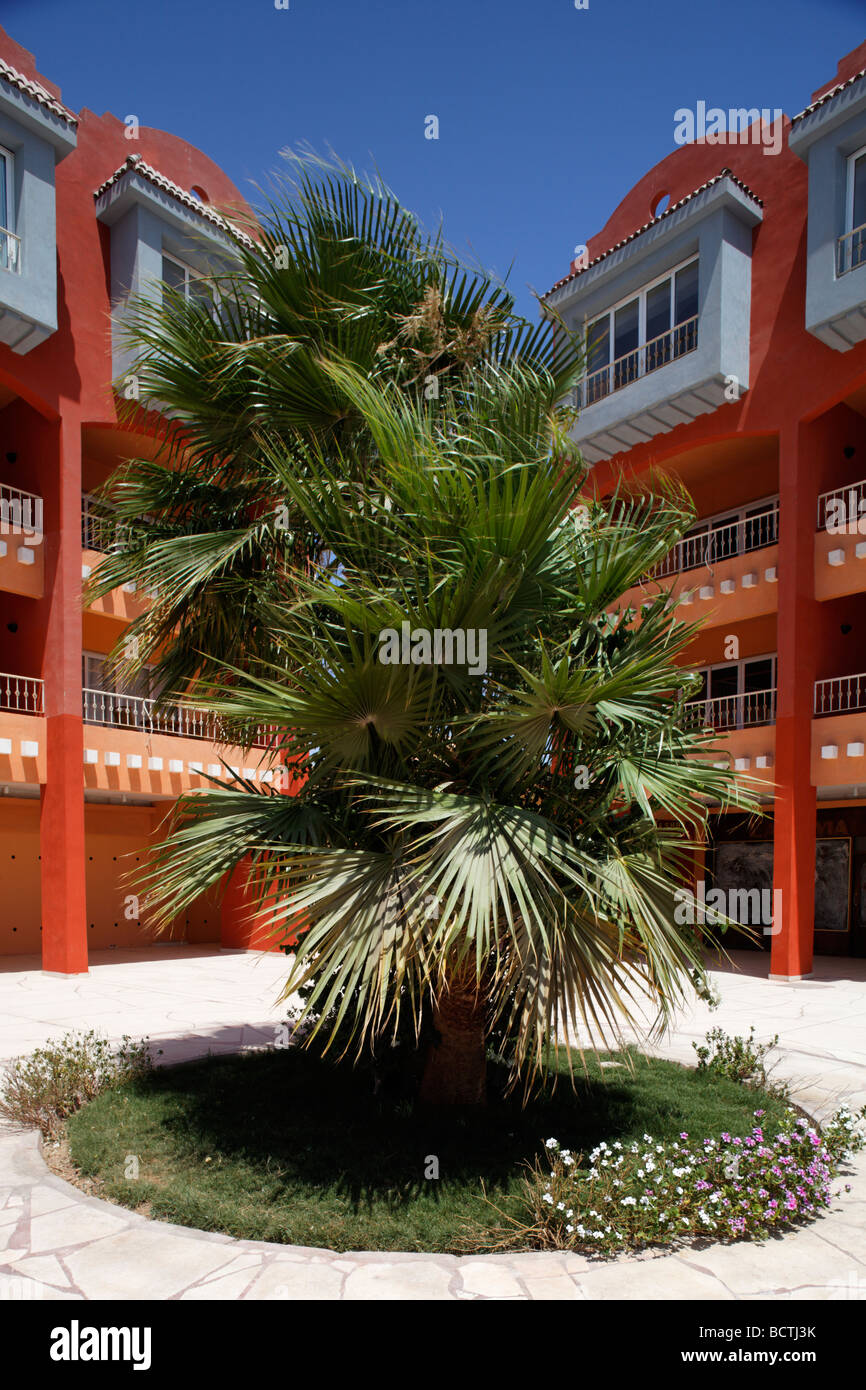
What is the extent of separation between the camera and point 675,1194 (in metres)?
4.48

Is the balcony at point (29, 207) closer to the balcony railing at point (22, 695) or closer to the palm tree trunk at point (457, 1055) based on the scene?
the balcony railing at point (22, 695)

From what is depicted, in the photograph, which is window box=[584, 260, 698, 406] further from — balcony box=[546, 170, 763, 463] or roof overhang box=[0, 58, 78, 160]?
roof overhang box=[0, 58, 78, 160]

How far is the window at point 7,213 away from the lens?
1396cm

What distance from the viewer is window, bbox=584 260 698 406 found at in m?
16.7

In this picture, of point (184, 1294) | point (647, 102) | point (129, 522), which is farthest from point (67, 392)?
point (184, 1294)

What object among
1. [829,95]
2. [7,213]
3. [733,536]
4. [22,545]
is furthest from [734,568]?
[7,213]

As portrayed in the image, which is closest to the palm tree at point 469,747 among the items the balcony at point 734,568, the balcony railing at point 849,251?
the balcony at point 734,568

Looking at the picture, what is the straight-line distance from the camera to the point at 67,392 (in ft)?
49.2

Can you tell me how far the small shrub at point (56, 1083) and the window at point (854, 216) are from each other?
588 inches

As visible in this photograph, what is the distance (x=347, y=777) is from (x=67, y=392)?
1240cm

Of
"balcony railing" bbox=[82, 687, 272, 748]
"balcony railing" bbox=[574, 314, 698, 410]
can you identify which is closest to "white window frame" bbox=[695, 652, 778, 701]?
"balcony railing" bbox=[574, 314, 698, 410]

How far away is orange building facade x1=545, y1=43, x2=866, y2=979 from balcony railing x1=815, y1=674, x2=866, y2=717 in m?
0.05

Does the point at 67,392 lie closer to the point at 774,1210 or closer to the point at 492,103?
the point at 492,103

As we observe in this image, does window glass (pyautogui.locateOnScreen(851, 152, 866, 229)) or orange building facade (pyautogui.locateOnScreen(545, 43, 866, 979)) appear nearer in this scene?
window glass (pyautogui.locateOnScreen(851, 152, 866, 229))
